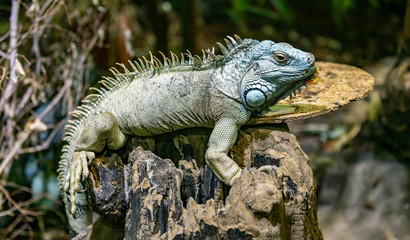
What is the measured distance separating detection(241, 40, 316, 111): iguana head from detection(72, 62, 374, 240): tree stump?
0.15 m

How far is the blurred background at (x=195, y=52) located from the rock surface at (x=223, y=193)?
0.56m

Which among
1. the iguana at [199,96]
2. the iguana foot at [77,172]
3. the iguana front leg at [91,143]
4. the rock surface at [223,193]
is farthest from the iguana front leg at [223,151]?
the iguana foot at [77,172]

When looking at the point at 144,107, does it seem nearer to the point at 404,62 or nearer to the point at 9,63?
the point at 9,63

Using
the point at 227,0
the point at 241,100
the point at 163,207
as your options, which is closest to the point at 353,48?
the point at 227,0

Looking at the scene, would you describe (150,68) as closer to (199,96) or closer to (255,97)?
(199,96)

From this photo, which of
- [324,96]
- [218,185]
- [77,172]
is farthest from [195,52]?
Result: [218,185]

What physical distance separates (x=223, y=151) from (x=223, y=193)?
0.84ft

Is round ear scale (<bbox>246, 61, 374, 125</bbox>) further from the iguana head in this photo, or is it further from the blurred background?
the blurred background

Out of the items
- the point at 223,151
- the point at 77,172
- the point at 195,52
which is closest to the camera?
the point at 223,151

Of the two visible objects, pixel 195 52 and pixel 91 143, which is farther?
pixel 195 52

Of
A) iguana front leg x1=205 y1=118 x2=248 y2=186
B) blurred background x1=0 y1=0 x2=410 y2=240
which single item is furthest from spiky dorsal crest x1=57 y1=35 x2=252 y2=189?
blurred background x1=0 y1=0 x2=410 y2=240

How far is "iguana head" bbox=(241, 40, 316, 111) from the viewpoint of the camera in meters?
Result: 2.05

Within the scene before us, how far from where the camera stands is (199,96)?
2.19 metres

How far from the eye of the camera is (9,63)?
3.22m
